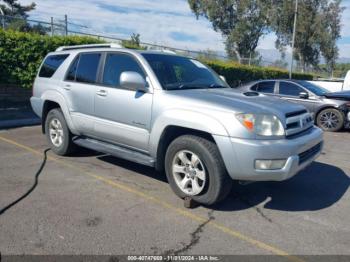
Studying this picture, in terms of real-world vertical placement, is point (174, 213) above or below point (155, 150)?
below

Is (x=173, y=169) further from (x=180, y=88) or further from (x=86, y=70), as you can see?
(x=86, y=70)

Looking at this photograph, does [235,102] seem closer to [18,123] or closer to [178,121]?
[178,121]

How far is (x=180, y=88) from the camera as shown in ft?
15.5

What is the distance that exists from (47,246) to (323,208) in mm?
3214

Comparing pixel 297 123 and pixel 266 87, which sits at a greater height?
pixel 266 87

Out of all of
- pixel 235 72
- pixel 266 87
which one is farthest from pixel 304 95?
pixel 235 72

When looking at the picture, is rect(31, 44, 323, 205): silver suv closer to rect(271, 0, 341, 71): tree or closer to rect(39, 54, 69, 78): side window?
rect(39, 54, 69, 78): side window

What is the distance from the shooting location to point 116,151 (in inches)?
198

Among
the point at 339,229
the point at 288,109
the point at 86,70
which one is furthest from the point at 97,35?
the point at 339,229

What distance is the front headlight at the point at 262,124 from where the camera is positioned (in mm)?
3820

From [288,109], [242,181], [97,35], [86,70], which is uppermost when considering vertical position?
[97,35]

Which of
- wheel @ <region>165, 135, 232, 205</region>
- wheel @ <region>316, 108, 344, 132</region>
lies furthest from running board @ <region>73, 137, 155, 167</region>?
wheel @ <region>316, 108, 344, 132</region>

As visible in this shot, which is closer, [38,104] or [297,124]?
[297,124]

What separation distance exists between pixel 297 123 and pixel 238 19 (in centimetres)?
4009
